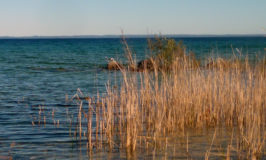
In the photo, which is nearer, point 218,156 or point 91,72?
point 218,156

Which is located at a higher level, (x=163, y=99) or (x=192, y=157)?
(x=163, y=99)

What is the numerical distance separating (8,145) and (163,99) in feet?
11.0

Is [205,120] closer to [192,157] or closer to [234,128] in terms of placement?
[234,128]

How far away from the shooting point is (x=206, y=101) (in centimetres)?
897

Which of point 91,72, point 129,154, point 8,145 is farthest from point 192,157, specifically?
point 91,72

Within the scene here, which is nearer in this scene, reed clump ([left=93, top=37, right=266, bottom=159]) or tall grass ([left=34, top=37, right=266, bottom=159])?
tall grass ([left=34, top=37, right=266, bottom=159])

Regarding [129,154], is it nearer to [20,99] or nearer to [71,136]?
[71,136]

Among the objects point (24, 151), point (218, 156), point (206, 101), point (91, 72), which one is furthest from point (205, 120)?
point (91, 72)

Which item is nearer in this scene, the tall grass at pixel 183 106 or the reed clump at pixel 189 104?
the tall grass at pixel 183 106

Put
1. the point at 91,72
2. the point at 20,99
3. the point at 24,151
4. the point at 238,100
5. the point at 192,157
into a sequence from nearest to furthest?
the point at 192,157
the point at 24,151
the point at 238,100
the point at 20,99
the point at 91,72

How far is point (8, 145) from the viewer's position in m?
7.58

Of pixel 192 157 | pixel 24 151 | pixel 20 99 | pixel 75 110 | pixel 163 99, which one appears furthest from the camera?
pixel 20 99

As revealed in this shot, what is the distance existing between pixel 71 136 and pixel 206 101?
3.27m

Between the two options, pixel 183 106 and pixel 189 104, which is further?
pixel 189 104
